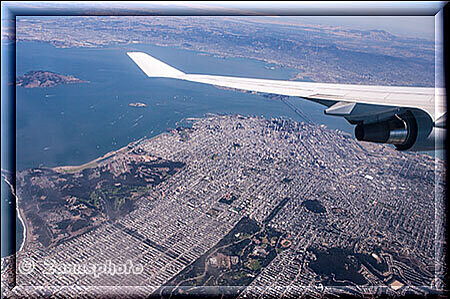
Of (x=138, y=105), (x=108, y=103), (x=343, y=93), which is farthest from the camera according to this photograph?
(x=108, y=103)

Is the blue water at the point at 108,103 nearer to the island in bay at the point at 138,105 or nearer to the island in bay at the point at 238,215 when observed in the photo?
the island in bay at the point at 138,105

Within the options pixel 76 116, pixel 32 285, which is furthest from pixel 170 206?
pixel 76 116

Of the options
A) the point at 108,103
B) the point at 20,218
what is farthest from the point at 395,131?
the point at 108,103

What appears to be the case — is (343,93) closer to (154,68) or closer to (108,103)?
(154,68)

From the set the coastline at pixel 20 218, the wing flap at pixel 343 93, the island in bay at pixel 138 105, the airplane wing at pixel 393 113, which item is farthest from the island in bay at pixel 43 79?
the airplane wing at pixel 393 113

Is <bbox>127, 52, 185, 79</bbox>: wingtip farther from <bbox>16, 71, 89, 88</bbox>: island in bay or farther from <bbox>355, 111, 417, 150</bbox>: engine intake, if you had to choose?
<bbox>16, 71, 89, 88</bbox>: island in bay

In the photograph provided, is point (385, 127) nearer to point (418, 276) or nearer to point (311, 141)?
point (418, 276)
